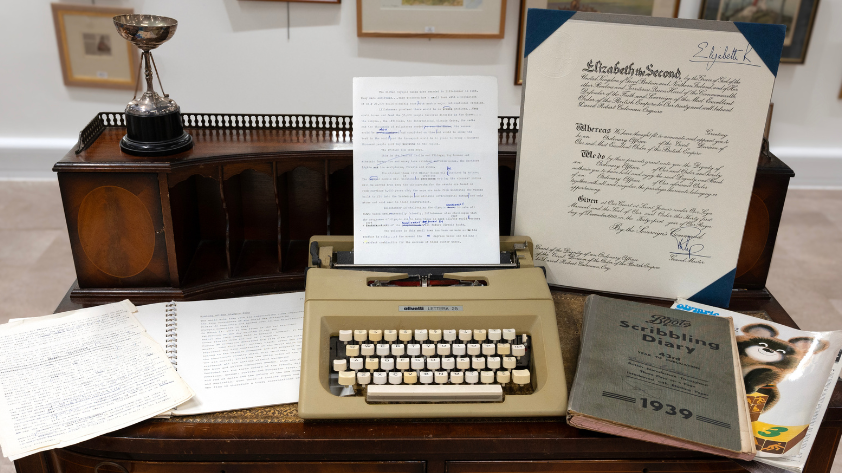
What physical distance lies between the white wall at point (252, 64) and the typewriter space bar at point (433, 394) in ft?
8.11

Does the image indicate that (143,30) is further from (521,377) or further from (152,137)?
(521,377)

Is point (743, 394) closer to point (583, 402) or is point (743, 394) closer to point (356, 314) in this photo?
point (583, 402)

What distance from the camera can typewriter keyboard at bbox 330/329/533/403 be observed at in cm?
114

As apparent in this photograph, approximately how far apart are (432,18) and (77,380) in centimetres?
255

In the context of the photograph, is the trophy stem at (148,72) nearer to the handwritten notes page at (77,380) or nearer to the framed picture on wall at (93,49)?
the handwritten notes page at (77,380)

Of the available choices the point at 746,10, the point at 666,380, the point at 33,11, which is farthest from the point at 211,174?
the point at 746,10

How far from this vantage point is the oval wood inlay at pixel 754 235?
56.5 inches

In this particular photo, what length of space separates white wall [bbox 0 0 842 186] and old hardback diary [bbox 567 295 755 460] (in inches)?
91.1

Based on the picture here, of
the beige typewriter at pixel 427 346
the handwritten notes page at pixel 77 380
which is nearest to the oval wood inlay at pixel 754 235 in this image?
the beige typewriter at pixel 427 346

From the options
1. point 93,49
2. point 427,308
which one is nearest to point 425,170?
point 427,308

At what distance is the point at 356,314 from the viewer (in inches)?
47.4

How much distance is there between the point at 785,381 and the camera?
46.4 inches
